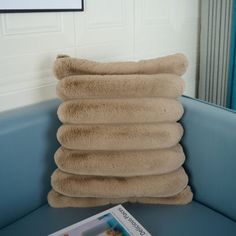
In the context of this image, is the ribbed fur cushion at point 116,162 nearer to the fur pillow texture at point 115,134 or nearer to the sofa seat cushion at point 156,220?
the fur pillow texture at point 115,134

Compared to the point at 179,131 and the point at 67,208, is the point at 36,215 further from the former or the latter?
the point at 179,131

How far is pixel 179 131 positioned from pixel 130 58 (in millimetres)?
571

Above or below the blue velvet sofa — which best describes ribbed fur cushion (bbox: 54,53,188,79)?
above

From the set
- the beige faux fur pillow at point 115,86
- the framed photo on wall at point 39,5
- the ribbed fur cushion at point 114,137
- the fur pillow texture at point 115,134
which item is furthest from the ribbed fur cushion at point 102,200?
the framed photo on wall at point 39,5

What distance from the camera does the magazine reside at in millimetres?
904

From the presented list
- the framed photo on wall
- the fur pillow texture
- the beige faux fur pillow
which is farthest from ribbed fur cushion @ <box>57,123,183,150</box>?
the framed photo on wall

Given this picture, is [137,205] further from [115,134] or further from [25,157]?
[25,157]

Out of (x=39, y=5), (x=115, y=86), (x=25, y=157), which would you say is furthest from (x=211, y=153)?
(x=39, y=5)

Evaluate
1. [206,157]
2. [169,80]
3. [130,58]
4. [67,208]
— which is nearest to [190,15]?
[130,58]

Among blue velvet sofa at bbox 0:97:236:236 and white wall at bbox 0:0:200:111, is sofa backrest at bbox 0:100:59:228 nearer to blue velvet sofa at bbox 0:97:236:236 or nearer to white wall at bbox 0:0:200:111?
blue velvet sofa at bbox 0:97:236:236

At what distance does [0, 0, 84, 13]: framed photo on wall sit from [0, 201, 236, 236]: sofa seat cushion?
0.71 m

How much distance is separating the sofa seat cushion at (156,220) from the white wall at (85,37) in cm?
43

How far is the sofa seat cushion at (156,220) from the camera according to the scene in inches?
38.5

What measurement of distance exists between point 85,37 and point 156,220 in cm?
80
